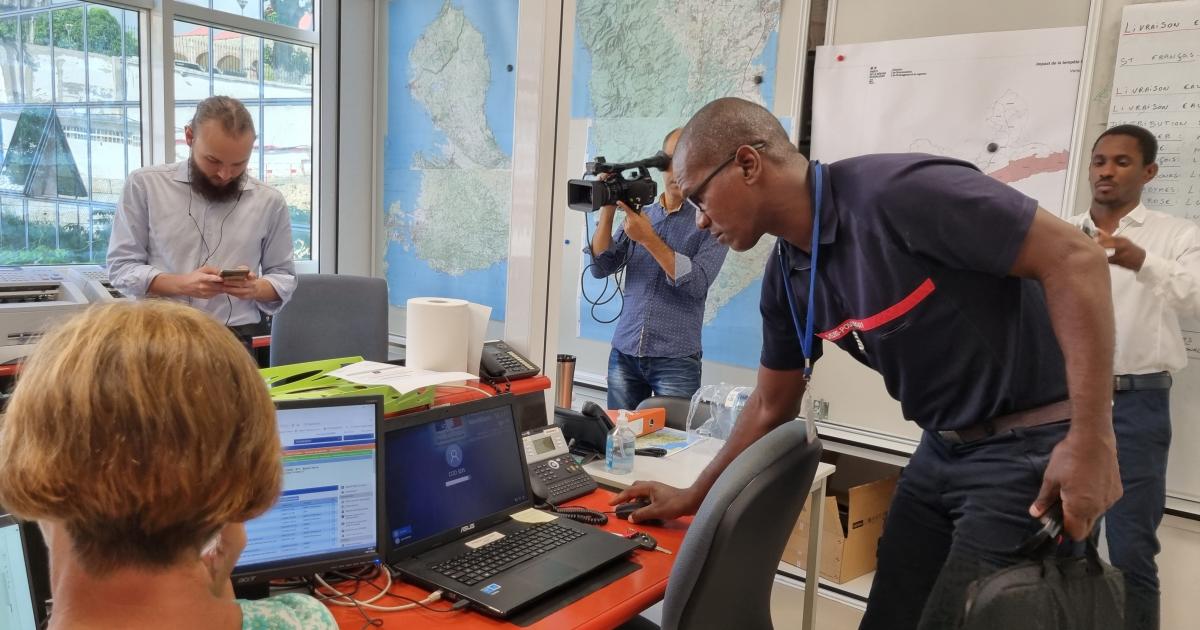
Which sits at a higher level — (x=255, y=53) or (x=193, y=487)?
(x=255, y=53)

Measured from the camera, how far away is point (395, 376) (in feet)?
5.35

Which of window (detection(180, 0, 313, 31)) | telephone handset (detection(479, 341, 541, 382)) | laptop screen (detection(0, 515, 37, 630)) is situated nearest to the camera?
laptop screen (detection(0, 515, 37, 630))

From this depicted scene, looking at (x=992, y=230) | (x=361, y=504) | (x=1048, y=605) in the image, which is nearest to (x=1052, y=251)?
(x=992, y=230)

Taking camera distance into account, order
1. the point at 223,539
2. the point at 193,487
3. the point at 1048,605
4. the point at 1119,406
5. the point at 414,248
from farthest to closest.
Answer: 1. the point at 414,248
2. the point at 1119,406
3. the point at 1048,605
4. the point at 223,539
5. the point at 193,487

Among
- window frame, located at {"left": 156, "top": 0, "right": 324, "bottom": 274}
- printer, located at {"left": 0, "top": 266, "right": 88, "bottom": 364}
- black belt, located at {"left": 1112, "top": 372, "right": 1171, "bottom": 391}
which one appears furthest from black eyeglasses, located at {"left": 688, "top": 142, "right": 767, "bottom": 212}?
window frame, located at {"left": 156, "top": 0, "right": 324, "bottom": 274}

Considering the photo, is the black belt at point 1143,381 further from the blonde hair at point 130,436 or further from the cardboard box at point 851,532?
the blonde hair at point 130,436

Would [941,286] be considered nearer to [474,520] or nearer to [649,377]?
[474,520]

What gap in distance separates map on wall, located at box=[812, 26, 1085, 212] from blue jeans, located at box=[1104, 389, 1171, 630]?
0.73 metres

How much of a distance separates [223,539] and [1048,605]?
4.00ft

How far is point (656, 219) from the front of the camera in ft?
9.83

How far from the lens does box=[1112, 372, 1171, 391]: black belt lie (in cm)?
238

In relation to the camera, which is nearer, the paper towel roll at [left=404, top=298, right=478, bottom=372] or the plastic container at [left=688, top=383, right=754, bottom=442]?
the paper towel roll at [left=404, top=298, right=478, bottom=372]

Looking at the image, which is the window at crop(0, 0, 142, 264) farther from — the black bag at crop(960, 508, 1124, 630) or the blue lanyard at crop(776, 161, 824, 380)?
the black bag at crop(960, 508, 1124, 630)

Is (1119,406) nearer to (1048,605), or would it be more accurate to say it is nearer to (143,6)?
(1048,605)
